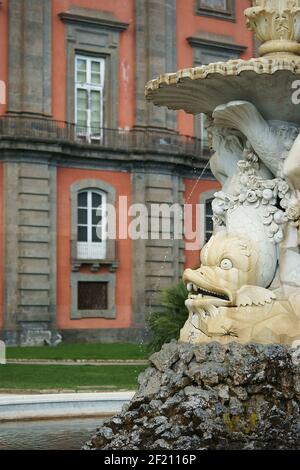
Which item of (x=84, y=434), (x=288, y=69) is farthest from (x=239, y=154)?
(x=84, y=434)

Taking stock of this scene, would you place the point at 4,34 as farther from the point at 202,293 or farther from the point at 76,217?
the point at 202,293

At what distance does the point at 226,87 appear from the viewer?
802 centimetres

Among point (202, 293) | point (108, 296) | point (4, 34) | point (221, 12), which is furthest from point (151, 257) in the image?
point (202, 293)

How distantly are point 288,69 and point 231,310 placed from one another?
1877 mm

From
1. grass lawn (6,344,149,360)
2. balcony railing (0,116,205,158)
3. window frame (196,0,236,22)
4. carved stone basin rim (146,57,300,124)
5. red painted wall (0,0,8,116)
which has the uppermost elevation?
window frame (196,0,236,22)

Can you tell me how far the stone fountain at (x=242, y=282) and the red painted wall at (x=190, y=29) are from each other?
959 inches

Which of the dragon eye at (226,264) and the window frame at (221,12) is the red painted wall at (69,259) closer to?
the window frame at (221,12)

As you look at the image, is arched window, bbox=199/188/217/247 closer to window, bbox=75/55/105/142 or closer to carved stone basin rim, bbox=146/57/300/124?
window, bbox=75/55/105/142

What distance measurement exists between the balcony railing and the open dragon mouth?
21.6 m

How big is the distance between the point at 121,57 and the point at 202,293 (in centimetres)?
2517

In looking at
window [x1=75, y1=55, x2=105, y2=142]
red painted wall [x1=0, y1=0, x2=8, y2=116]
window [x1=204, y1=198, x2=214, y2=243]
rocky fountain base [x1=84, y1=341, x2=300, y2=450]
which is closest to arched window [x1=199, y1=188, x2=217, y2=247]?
window [x1=204, y1=198, x2=214, y2=243]

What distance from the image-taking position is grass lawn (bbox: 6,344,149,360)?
23.7 metres

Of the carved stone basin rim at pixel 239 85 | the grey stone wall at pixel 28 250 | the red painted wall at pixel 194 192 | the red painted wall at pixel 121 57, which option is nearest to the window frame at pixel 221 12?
the red painted wall at pixel 121 57

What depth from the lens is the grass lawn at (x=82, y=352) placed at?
2368cm
